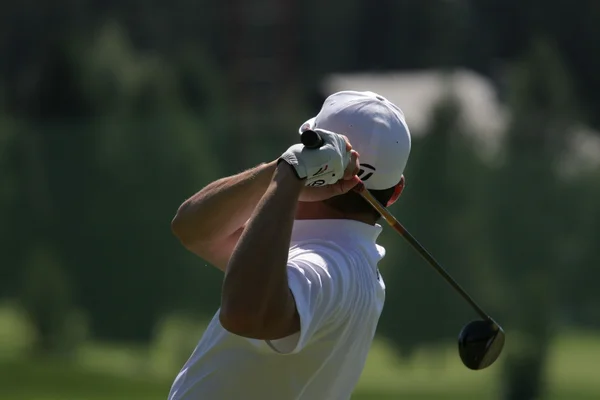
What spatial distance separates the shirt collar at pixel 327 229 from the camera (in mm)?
2957

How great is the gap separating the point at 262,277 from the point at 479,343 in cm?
137

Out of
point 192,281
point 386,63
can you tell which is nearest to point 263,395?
point 192,281

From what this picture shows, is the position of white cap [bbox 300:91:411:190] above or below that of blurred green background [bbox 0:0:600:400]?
above

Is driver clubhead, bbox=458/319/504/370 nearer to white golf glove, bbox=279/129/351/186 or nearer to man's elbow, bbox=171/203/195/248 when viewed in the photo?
man's elbow, bbox=171/203/195/248

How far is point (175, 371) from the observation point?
13.8m

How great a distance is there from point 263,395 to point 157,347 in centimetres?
1127

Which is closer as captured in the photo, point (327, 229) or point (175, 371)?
point (327, 229)

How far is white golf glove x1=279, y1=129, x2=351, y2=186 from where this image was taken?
2652 millimetres

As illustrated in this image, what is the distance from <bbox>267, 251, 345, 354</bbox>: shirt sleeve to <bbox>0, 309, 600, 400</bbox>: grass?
32.8 ft

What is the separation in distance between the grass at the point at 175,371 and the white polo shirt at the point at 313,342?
9.81 m

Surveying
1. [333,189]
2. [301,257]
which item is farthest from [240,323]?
[333,189]

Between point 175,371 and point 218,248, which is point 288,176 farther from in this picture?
point 175,371

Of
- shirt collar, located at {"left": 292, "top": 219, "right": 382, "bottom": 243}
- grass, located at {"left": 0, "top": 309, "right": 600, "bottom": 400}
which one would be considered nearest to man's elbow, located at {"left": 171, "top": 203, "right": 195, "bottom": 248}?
shirt collar, located at {"left": 292, "top": 219, "right": 382, "bottom": 243}

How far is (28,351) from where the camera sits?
46.6 feet
